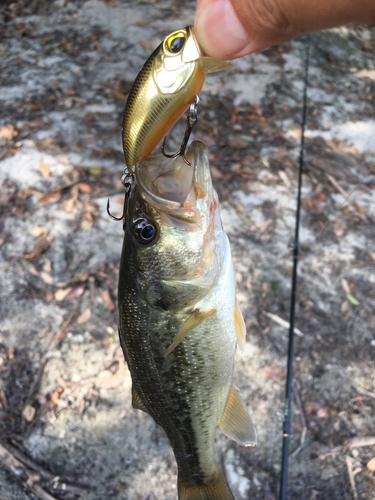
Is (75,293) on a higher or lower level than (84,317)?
higher

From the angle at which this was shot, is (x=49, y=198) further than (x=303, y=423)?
Yes

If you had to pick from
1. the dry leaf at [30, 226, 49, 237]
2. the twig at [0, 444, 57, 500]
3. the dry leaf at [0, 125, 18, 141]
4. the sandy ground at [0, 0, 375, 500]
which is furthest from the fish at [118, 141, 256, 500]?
the dry leaf at [0, 125, 18, 141]

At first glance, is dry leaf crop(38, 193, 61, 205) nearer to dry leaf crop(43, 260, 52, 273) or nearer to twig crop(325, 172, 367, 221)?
dry leaf crop(43, 260, 52, 273)

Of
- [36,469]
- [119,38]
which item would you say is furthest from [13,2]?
[36,469]

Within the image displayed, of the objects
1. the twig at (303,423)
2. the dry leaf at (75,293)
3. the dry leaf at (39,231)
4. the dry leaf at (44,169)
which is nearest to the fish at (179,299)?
the twig at (303,423)

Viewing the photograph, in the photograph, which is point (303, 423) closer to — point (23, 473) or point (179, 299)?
point (179, 299)

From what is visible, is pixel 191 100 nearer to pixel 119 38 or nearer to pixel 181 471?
pixel 181 471

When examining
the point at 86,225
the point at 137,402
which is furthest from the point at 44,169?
the point at 137,402
